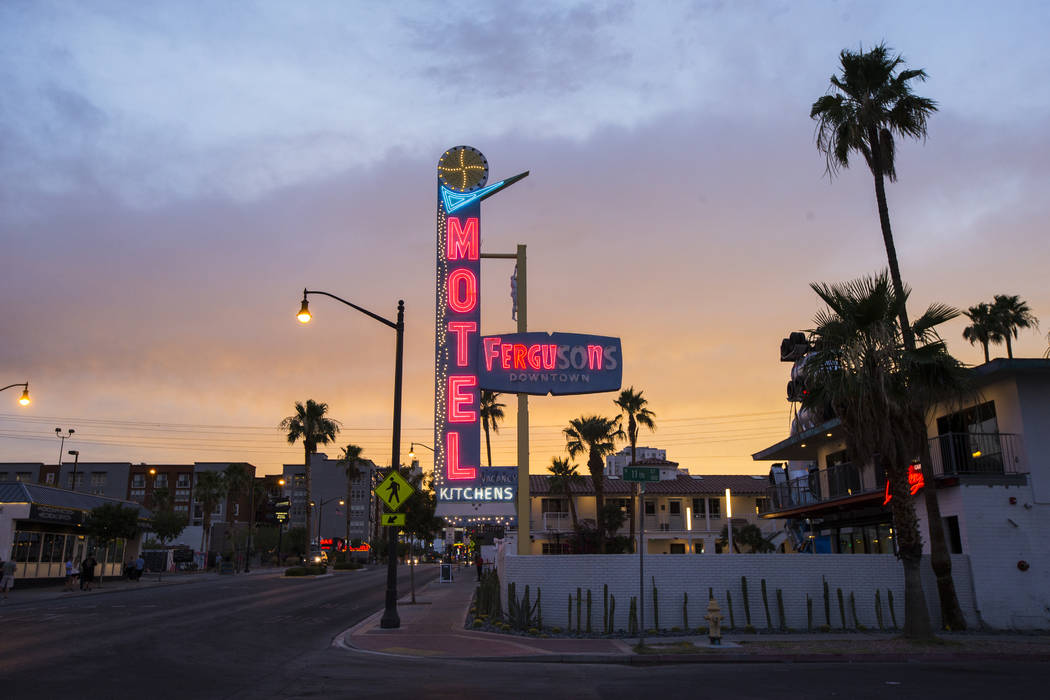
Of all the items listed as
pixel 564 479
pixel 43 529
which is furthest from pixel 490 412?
pixel 43 529

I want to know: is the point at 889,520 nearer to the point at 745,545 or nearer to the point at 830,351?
the point at 830,351

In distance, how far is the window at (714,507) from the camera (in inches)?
2453

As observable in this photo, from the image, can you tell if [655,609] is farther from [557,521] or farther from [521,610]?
[557,521]

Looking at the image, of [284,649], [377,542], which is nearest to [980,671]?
[284,649]

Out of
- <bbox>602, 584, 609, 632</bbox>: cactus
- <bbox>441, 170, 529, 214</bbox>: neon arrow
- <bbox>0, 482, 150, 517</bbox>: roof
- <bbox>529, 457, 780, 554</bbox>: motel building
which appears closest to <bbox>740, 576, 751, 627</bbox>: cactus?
<bbox>602, 584, 609, 632</bbox>: cactus

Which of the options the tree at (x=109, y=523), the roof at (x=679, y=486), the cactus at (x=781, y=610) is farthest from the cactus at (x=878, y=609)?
the tree at (x=109, y=523)

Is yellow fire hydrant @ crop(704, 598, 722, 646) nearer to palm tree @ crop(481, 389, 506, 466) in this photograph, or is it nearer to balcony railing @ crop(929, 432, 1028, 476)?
balcony railing @ crop(929, 432, 1028, 476)

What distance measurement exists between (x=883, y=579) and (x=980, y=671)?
7.19m

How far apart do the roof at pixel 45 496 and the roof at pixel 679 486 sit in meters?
30.4

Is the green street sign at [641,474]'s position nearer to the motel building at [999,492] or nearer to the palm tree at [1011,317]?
the motel building at [999,492]

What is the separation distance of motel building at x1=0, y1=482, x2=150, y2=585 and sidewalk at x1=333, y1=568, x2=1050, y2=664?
1211 inches

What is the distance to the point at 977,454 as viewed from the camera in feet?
72.9

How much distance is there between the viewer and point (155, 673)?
1284 cm

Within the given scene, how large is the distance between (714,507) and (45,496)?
1762 inches
